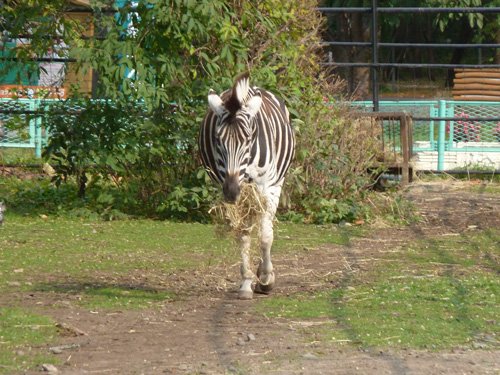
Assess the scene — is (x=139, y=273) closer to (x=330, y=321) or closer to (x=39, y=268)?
(x=39, y=268)

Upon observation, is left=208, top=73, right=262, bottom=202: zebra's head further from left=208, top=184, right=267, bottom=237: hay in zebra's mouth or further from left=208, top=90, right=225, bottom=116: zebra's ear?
left=208, top=184, right=267, bottom=237: hay in zebra's mouth

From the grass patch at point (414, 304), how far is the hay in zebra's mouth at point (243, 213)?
59cm

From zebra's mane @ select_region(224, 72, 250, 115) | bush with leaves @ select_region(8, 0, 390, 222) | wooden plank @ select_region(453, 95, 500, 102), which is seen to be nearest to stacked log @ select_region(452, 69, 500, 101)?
wooden plank @ select_region(453, 95, 500, 102)

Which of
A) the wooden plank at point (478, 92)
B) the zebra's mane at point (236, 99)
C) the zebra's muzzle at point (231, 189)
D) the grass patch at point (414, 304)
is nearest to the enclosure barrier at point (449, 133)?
the wooden plank at point (478, 92)

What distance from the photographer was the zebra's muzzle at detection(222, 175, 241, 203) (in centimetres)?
800

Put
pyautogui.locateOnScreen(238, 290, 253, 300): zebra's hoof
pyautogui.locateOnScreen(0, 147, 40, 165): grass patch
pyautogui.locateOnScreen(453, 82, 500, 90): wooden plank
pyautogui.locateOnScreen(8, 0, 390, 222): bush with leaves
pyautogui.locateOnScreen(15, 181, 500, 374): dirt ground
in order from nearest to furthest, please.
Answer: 1. pyautogui.locateOnScreen(15, 181, 500, 374): dirt ground
2. pyautogui.locateOnScreen(238, 290, 253, 300): zebra's hoof
3. pyautogui.locateOnScreen(8, 0, 390, 222): bush with leaves
4. pyautogui.locateOnScreen(0, 147, 40, 165): grass patch
5. pyautogui.locateOnScreen(453, 82, 500, 90): wooden plank

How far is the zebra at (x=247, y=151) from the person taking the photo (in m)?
8.20

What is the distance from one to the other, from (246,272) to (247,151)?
3.17ft

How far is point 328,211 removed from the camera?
1304 centimetres

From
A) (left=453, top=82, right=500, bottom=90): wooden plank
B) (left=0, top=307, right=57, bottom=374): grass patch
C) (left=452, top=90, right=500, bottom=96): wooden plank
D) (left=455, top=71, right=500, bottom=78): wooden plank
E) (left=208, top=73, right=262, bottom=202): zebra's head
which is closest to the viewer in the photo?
(left=0, top=307, right=57, bottom=374): grass patch

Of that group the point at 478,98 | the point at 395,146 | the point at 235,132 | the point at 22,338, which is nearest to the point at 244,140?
the point at 235,132

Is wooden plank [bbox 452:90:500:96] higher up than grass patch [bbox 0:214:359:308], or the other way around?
wooden plank [bbox 452:90:500:96]

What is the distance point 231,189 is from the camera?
8023mm

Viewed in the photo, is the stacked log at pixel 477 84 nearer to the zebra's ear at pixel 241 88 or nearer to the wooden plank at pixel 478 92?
the wooden plank at pixel 478 92
